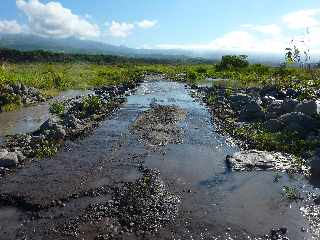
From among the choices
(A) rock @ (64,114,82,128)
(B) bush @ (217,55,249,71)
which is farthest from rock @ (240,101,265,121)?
(B) bush @ (217,55,249,71)

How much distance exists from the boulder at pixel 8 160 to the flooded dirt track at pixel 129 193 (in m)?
0.58

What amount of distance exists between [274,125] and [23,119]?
655 inches

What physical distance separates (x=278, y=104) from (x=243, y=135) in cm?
745

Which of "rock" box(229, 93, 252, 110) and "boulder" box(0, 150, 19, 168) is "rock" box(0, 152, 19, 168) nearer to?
"boulder" box(0, 150, 19, 168)

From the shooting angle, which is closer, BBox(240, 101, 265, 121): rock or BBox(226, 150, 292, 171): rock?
BBox(226, 150, 292, 171): rock

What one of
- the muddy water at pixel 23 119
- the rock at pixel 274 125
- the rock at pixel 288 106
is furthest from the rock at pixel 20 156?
the rock at pixel 288 106

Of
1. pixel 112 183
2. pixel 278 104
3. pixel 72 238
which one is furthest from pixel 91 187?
pixel 278 104

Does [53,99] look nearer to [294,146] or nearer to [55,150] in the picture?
[55,150]

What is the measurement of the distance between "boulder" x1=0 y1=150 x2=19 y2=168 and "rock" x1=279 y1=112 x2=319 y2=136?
13498 mm

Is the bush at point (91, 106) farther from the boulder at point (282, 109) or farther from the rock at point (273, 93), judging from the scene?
the rock at point (273, 93)

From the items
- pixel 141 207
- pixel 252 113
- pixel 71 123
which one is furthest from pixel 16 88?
pixel 141 207

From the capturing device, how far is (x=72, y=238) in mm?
11203

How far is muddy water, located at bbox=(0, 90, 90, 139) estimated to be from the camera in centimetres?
2558

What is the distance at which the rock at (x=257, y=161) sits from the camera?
17281 millimetres
